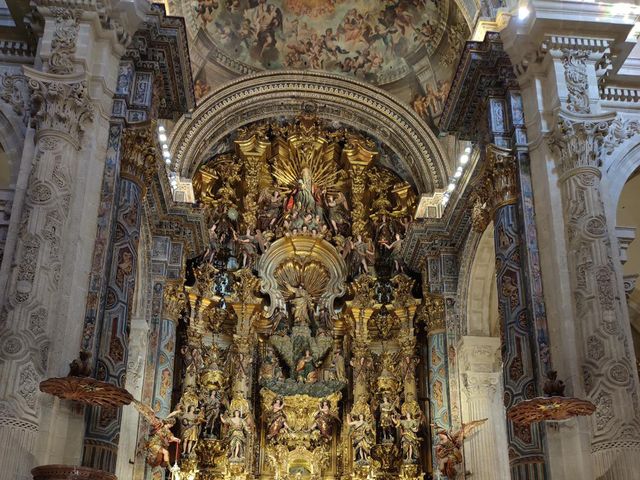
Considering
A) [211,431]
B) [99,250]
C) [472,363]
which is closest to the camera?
[99,250]

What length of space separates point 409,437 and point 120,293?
8.86 meters

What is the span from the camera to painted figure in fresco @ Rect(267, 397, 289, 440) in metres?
18.0

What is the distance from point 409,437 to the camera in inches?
695

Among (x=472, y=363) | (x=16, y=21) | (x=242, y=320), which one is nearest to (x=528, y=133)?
(x=472, y=363)

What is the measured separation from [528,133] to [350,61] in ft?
28.8

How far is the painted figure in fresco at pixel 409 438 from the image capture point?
689 inches

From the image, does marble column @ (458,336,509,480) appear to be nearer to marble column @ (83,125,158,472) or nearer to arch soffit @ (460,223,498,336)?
arch soffit @ (460,223,498,336)

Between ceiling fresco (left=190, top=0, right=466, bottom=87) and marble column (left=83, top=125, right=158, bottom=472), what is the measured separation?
289 inches

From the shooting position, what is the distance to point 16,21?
40.0 ft

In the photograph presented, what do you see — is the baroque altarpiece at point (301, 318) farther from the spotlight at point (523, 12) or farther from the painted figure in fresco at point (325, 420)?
the spotlight at point (523, 12)

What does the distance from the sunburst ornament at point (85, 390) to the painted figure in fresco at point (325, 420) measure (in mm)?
9319

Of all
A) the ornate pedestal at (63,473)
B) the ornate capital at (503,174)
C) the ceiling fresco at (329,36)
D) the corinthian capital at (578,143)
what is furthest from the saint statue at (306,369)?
the ornate pedestal at (63,473)

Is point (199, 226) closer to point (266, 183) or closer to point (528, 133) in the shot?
point (266, 183)

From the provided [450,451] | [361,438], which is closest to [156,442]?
[361,438]
